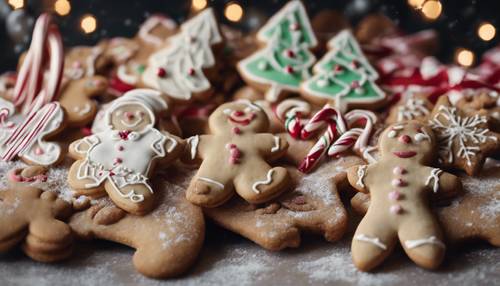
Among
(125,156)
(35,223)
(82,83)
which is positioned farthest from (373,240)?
(82,83)

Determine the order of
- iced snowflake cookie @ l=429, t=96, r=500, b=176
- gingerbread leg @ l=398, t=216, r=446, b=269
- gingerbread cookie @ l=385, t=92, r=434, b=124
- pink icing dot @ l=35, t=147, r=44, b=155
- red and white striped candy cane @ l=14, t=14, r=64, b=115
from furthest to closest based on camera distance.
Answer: red and white striped candy cane @ l=14, t=14, r=64, b=115 < gingerbread cookie @ l=385, t=92, r=434, b=124 < pink icing dot @ l=35, t=147, r=44, b=155 < iced snowflake cookie @ l=429, t=96, r=500, b=176 < gingerbread leg @ l=398, t=216, r=446, b=269

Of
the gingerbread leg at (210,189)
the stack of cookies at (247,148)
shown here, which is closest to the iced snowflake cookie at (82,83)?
the stack of cookies at (247,148)

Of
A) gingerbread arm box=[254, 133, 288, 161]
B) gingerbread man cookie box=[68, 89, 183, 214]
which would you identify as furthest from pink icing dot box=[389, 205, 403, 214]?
gingerbread man cookie box=[68, 89, 183, 214]

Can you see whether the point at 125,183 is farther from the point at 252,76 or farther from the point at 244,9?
the point at 244,9

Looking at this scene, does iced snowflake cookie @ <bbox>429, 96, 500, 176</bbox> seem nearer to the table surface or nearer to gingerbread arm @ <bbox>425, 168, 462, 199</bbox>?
gingerbread arm @ <bbox>425, 168, 462, 199</bbox>

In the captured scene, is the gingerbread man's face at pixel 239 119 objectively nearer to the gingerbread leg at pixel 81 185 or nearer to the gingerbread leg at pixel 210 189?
the gingerbread leg at pixel 210 189

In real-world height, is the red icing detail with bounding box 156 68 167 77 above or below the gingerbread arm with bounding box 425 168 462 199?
below
